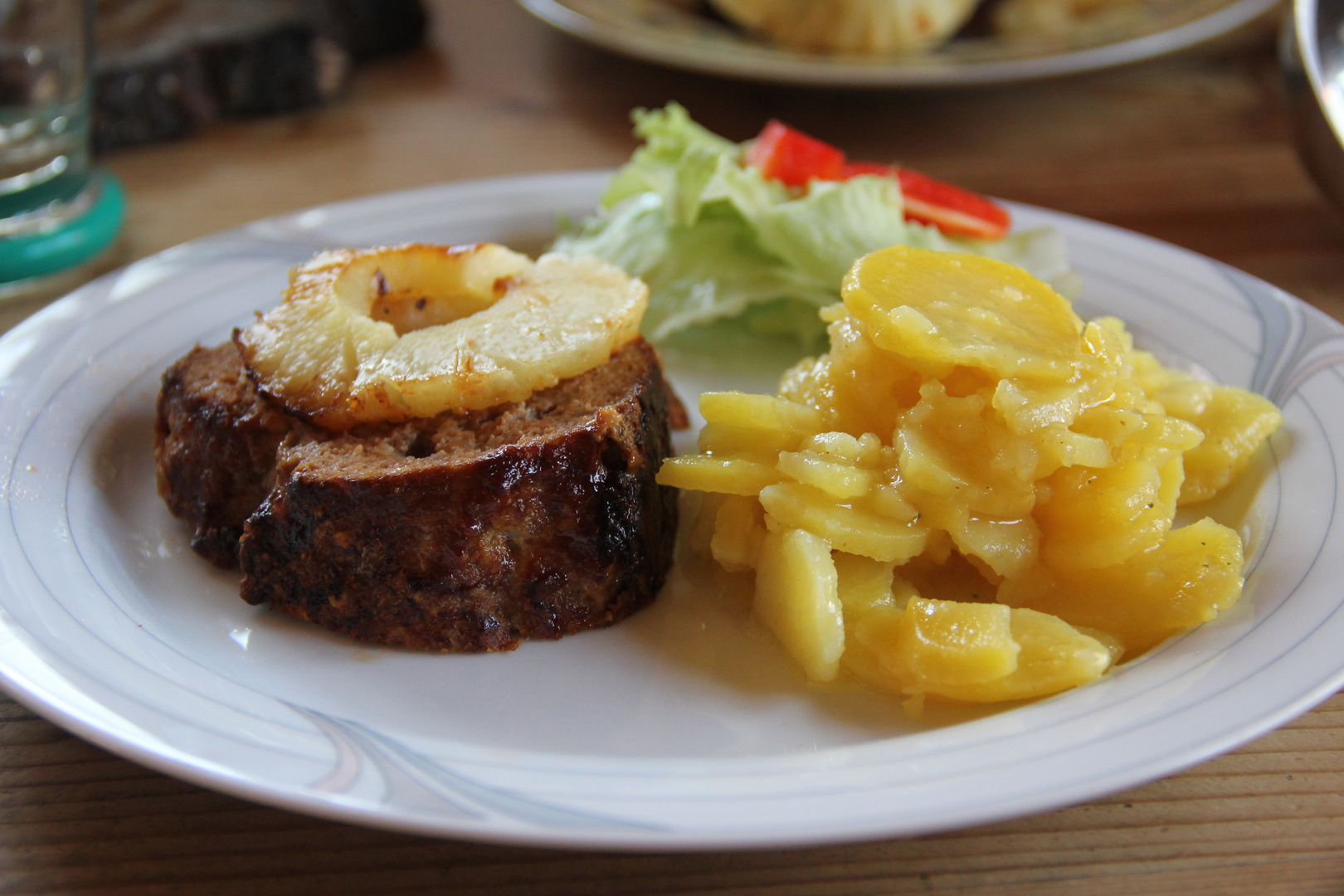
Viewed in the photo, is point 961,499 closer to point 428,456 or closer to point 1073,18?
point 428,456

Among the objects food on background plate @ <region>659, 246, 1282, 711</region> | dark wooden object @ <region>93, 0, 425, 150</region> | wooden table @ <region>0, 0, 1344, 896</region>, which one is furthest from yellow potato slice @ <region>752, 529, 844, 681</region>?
dark wooden object @ <region>93, 0, 425, 150</region>

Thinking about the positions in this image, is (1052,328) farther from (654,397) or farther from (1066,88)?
(1066,88)

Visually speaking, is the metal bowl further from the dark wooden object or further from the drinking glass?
the drinking glass

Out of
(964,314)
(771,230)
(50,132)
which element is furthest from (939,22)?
(50,132)

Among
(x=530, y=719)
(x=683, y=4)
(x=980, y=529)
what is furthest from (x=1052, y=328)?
(x=683, y=4)

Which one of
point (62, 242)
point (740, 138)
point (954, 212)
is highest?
point (954, 212)

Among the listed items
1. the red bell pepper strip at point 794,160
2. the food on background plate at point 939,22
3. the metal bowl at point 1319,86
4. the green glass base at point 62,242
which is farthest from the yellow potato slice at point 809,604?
the food on background plate at point 939,22
